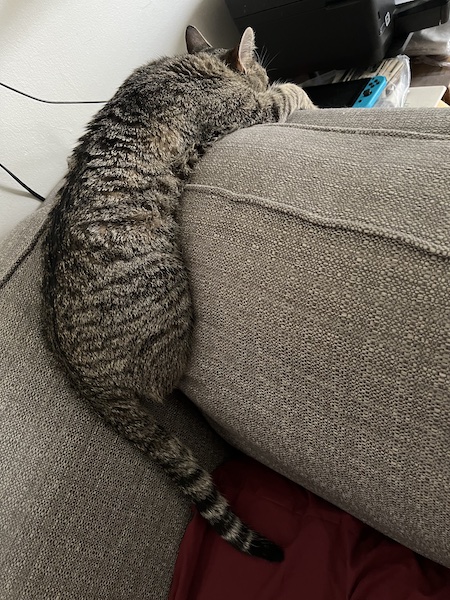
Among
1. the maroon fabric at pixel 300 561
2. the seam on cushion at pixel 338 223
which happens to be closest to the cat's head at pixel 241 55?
the seam on cushion at pixel 338 223

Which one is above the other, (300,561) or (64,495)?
(64,495)

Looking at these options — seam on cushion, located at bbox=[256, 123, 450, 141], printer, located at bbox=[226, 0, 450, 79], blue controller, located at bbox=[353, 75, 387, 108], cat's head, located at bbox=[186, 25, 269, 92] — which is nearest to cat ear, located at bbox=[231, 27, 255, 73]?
cat's head, located at bbox=[186, 25, 269, 92]

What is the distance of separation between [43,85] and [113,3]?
370 mm

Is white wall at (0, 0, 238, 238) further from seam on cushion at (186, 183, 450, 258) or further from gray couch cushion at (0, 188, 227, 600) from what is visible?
seam on cushion at (186, 183, 450, 258)

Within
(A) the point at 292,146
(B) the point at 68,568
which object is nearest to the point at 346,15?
(A) the point at 292,146

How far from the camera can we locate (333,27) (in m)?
1.51

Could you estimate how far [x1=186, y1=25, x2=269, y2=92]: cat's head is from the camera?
132 cm

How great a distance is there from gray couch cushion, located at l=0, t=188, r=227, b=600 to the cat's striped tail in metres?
0.04

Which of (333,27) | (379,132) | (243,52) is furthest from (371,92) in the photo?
(379,132)

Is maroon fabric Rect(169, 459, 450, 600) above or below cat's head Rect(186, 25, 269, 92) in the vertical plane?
below

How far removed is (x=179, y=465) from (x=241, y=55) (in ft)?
3.69

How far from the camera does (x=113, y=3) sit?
143 cm

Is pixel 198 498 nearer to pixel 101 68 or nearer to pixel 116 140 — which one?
pixel 116 140

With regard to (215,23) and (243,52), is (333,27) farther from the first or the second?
(215,23)
